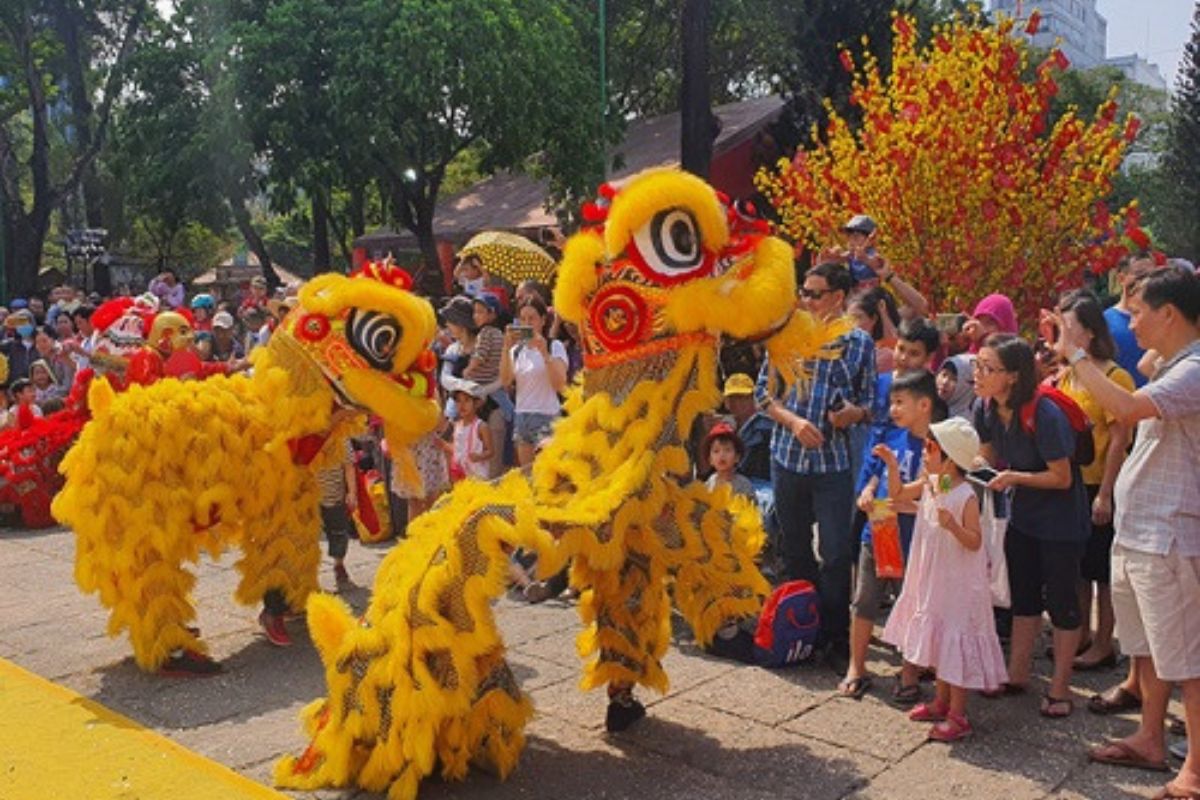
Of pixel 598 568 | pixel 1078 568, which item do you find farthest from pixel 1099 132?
pixel 598 568

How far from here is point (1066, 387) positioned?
16.0 feet

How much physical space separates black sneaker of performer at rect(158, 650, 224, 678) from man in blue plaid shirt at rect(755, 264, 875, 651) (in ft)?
8.97

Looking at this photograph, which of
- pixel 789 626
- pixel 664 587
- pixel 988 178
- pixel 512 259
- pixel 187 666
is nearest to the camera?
pixel 664 587

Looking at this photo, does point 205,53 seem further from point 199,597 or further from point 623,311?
point 623,311

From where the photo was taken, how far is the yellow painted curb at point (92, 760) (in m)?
3.99

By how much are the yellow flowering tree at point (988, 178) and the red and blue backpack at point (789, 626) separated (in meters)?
4.25

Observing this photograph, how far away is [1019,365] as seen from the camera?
4402mm

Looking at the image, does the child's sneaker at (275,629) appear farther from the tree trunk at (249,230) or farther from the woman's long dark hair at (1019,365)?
the tree trunk at (249,230)

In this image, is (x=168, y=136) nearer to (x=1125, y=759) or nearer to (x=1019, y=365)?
(x=1019, y=365)

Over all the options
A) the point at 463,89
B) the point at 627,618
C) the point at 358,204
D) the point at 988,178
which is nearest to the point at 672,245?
the point at 627,618

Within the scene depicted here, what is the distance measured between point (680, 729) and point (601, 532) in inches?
41.8

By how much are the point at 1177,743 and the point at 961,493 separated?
1182 mm

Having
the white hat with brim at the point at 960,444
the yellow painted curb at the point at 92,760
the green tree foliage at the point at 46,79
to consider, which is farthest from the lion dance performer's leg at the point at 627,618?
the green tree foliage at the point at 46,79

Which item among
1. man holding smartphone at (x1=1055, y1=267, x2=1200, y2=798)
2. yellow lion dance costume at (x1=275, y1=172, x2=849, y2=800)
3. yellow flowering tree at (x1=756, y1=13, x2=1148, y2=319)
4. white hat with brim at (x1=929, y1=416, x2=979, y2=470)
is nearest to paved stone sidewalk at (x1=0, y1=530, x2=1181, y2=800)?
yellow lion dance costume at (x1=275, y1=172, x2=849, y2=800)
